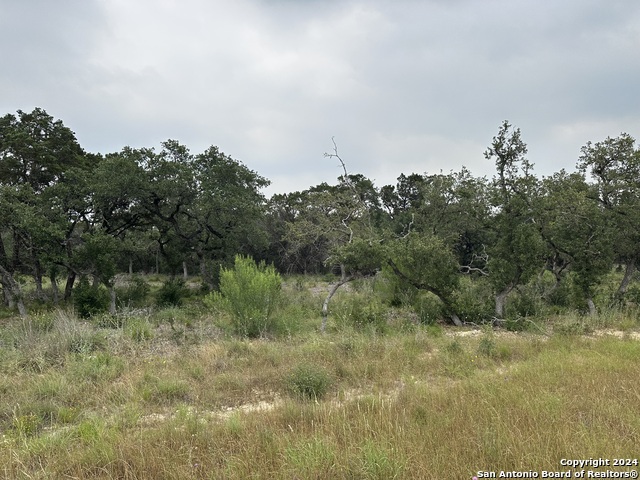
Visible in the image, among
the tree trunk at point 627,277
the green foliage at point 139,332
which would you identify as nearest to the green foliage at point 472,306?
the tree trunk at point 627,277

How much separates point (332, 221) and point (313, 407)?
1156cm

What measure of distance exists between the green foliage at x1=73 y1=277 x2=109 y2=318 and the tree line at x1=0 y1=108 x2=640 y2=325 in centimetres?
56

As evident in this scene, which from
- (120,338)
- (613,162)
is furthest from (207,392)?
(613,162)

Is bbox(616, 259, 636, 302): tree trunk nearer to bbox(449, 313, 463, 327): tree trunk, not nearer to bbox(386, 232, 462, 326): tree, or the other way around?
bbox(449, 313, 463, 327): tree trunk

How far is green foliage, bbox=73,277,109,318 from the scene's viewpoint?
46.3 feet

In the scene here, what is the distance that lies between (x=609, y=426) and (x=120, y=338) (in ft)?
27.6

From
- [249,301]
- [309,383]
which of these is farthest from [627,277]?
[309,383]

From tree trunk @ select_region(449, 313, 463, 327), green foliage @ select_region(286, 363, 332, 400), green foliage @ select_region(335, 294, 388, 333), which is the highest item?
green foliage @ select_region(286, 363, 332, 400)

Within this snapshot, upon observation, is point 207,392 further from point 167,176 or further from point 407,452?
point 167,176

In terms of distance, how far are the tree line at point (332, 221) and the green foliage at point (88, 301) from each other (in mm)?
556

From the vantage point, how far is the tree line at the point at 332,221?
10672 millimetres

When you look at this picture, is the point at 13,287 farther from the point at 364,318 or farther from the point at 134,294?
the point at 364,318

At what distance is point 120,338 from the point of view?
26.1 feet

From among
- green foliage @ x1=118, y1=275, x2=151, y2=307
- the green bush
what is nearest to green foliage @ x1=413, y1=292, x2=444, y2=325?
the green bush
